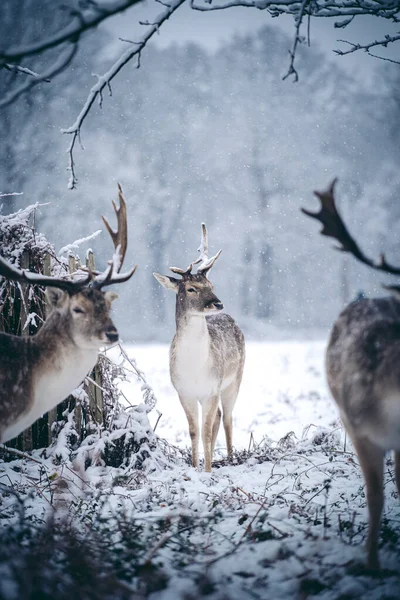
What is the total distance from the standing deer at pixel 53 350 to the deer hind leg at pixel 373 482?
1654mm

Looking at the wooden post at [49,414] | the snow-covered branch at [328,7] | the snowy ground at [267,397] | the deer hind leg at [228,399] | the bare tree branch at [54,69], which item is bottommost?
the snowy ground at [267,397]

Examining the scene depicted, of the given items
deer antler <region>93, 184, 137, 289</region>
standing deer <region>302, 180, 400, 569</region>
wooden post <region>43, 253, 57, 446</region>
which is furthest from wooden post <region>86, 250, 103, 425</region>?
standing deer <region>302, 180, 400, 569</region>

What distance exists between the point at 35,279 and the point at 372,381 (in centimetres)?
225

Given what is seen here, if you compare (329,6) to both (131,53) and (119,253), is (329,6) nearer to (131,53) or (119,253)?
(131,53)

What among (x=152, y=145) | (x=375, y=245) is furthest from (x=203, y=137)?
(x=375, y=245)

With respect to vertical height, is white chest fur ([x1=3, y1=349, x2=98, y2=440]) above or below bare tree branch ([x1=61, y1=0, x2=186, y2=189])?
below

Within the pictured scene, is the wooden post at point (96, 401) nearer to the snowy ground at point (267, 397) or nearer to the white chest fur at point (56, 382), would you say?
the white chest fur at point (56, 382)

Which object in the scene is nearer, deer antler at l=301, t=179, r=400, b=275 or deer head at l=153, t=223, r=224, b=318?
deer antler at l=301, t=179, r=400, b=275

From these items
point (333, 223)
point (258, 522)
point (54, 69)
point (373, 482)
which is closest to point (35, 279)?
point (54, 69)

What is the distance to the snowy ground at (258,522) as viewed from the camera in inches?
83.6

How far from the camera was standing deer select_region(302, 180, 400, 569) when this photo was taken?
2.22m

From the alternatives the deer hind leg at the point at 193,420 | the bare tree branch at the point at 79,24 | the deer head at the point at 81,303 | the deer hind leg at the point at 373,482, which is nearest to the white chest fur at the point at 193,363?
the deer hind leg at the point at 193,420

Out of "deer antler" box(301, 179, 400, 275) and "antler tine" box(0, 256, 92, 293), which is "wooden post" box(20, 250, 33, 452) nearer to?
"antler tine" box(0, 256, 92, 293)

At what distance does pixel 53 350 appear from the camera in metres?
3.12
